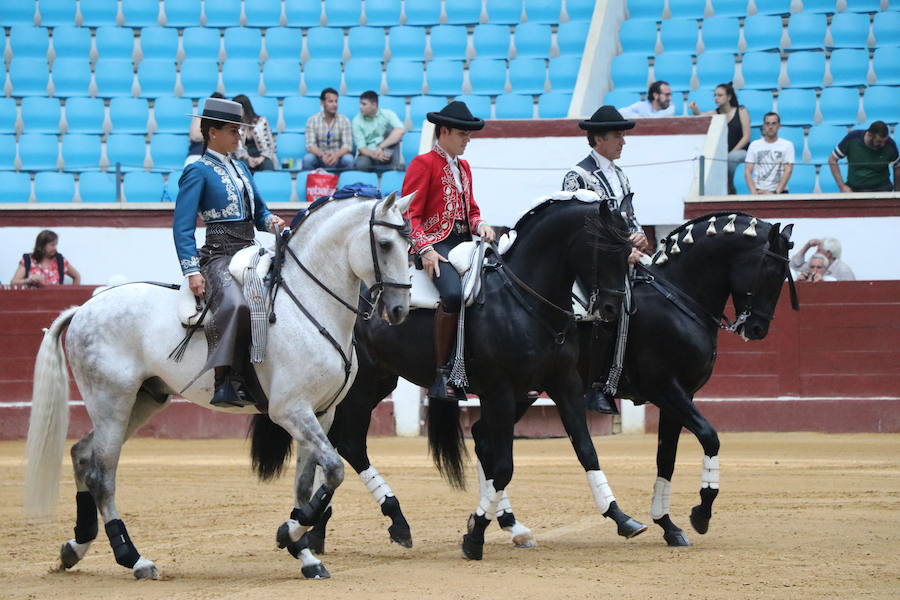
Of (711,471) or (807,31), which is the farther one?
(807,31)

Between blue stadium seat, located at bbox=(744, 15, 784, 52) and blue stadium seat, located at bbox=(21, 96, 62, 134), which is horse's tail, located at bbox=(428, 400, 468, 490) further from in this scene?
blue stadium seat, located at bbox=(21, 96, 62, 134)

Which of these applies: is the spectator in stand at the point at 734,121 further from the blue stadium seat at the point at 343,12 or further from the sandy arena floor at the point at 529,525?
the blue stadium seat at the point at 343,12

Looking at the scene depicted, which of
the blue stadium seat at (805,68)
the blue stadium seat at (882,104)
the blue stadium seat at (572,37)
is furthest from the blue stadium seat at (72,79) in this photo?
the blue stadium seat at (882,104)

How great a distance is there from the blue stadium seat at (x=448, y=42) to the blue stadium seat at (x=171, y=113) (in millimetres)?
2839

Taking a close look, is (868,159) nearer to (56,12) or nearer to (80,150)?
(80,150)

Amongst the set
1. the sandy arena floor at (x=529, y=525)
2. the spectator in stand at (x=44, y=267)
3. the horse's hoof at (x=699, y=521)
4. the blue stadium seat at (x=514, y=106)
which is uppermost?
the blue stadium seat at (x=514, y=106)

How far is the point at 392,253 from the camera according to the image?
5.89m

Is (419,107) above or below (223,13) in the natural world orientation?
below

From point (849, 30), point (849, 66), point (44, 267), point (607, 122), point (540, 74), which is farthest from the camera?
point (540, 74)

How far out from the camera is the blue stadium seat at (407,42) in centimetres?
1595

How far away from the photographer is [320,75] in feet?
51.8

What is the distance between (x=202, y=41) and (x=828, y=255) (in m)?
7.72

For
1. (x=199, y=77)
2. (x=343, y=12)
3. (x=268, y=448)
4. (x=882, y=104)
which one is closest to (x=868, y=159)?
(x=882, y=104)

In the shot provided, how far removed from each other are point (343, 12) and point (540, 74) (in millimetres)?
2648
